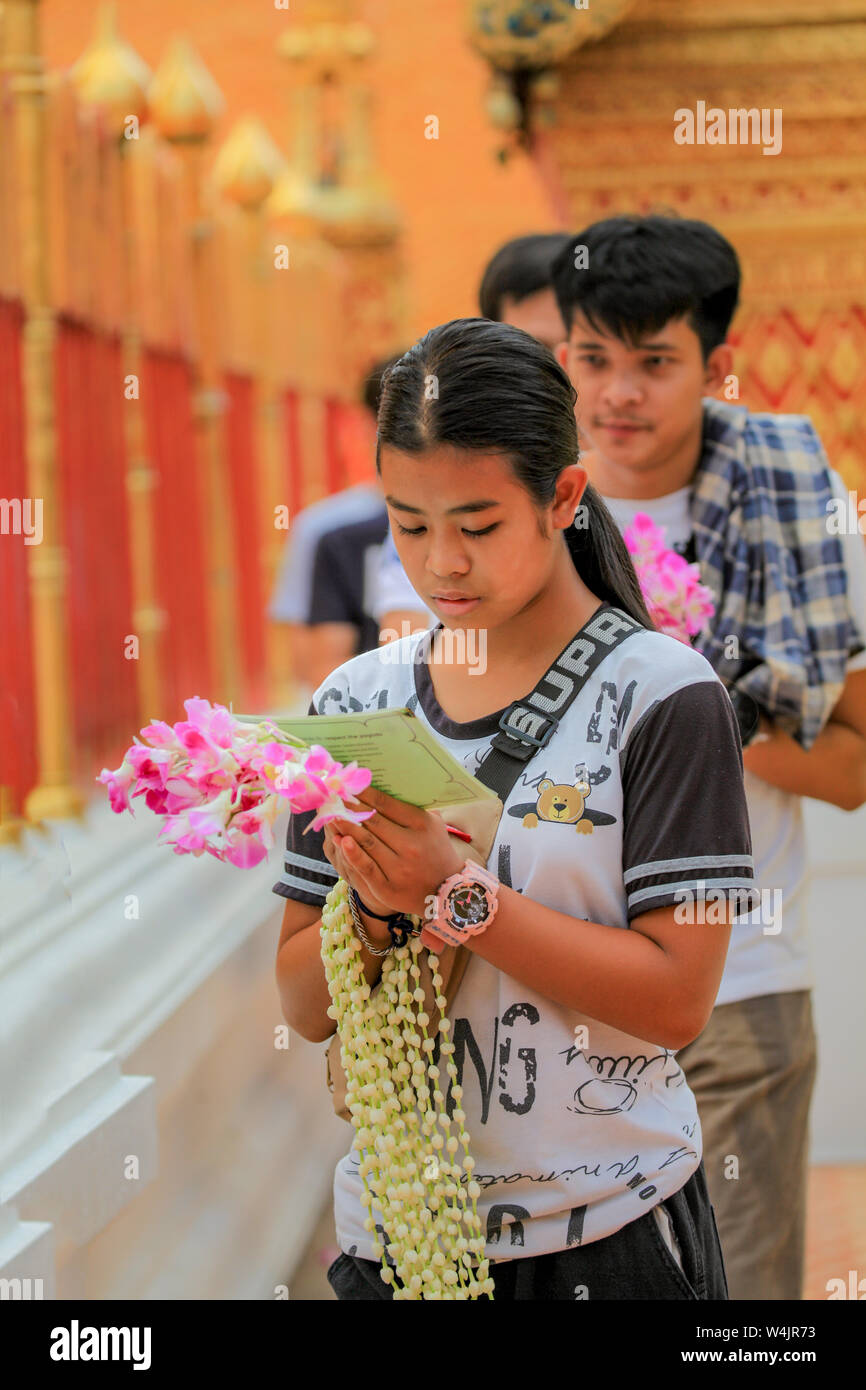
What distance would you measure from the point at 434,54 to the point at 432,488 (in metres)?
9.38

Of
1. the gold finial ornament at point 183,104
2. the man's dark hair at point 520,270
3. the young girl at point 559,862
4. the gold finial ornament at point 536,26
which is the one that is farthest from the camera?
the gold finial ornament at point 183,104

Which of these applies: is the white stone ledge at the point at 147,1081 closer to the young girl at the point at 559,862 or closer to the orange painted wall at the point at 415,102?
the young girl at the point at 559,862

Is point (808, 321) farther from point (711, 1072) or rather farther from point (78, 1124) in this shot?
point (78, 1124)

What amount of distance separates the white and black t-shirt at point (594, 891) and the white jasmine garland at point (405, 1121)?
0.03 meters

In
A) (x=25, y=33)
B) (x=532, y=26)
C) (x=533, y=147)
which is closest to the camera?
(x=25, y=33)

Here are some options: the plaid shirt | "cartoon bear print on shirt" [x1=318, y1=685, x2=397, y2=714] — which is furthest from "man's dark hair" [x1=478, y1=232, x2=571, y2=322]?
"cartoon bear print on shirt" [x1=318, y1=685, x2=397, y2=714]

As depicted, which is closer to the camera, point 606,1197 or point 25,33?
point 606,1197

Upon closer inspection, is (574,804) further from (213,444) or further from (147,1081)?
(213,444)

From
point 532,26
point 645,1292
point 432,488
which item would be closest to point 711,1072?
point 645,1292

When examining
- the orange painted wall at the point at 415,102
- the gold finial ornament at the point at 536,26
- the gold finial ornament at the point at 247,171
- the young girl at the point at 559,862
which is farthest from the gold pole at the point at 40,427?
the orange painted wall at the point at 415,102

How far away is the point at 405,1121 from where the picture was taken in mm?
1417

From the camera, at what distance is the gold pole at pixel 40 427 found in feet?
10.6

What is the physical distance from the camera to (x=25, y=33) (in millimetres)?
3268

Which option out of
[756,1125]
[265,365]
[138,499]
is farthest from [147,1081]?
[265,365]
